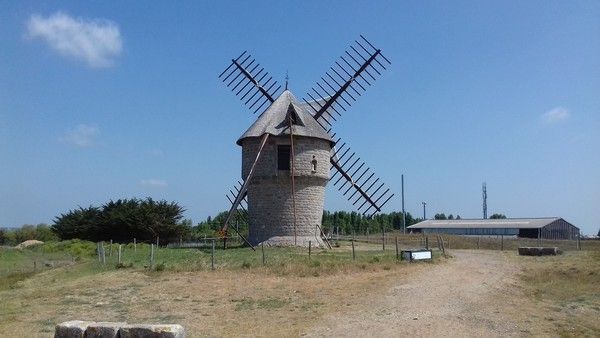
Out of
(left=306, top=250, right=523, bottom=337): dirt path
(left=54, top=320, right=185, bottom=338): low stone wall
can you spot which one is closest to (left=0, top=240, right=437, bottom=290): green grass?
(left=306, top=250, right=523, bottom=337): dirt path

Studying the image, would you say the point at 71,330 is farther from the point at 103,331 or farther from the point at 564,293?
the point at 564,293

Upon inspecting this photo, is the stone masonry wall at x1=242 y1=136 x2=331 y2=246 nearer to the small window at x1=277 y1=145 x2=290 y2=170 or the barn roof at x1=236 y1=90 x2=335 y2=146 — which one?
the small window at x1=277 y1=145 x2=290 y2=170

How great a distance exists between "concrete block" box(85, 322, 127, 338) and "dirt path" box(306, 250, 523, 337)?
166 inches

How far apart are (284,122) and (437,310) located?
19920 millimetres

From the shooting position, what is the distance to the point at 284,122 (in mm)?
33000

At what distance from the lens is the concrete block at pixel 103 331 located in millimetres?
9773

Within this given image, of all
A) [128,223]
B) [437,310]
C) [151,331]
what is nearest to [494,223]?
[128,223]

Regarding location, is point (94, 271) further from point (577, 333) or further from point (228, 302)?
point (577, 333)

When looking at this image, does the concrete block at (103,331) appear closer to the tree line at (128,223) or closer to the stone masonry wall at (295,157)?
the stone masonry wall at (295,157)

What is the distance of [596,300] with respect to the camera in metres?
17.1

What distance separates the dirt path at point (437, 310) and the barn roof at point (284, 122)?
13578 millimetres

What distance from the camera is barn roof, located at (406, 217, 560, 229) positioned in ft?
217

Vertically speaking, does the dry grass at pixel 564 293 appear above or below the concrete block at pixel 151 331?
below

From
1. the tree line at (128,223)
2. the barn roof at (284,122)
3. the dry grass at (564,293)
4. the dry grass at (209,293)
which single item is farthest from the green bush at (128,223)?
the dry grass at (564,293)
